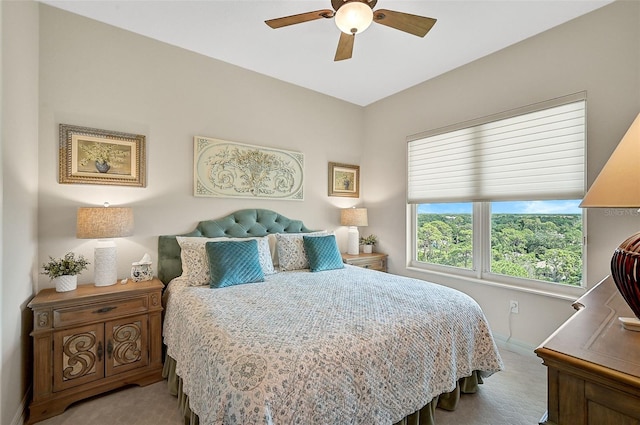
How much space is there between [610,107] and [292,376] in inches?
122

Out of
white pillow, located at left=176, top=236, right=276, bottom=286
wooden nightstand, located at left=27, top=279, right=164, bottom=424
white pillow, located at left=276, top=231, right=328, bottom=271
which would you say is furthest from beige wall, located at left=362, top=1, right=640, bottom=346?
wooden nightstand, located at left=27, top=279, right=164, bottom=424

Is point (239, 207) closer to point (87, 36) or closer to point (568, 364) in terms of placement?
point (87, 36)

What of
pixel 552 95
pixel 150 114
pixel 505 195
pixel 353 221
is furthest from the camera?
pixel 353 221

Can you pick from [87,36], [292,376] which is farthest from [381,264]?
[87,36]

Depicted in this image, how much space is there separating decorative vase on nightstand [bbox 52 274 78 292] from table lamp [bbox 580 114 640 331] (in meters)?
3.13

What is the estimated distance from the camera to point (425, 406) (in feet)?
5.55

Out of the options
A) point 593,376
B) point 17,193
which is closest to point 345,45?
point 593,376

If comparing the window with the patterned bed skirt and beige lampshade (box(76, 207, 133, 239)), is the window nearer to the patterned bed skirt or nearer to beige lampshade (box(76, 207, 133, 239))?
the patterned bed skirt

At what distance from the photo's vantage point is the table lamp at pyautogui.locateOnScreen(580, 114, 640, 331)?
913 mm

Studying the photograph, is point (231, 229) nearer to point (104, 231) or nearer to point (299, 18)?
point (104, 231)

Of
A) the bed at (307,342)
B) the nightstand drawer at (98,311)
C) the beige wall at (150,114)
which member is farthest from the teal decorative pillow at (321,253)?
the nightstand drawer at (98,311)

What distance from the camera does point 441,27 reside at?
250 centimetres

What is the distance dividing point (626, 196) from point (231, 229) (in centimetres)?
296

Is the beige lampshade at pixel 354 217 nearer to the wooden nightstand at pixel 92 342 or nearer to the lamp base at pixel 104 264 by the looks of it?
the wooden nightstand at pixel 92 342
